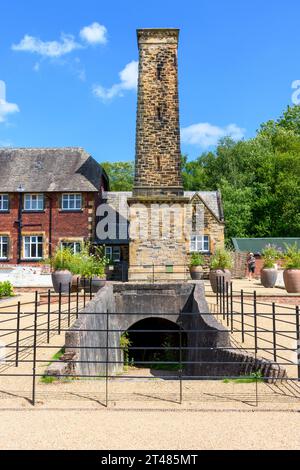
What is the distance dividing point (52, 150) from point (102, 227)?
6.89m

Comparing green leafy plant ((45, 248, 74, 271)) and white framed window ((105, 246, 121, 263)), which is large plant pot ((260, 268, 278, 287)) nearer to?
green leafy plant ((45, 248, 74, 271))

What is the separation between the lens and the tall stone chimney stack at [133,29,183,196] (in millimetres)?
21734

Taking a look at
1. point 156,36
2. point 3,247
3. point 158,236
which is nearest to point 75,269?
point 158,236

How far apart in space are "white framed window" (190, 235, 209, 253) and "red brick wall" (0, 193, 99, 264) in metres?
6.77

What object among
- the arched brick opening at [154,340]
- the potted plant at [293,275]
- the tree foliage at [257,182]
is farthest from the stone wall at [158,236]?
the tree foliage at [257,182]

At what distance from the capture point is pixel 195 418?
4742mm

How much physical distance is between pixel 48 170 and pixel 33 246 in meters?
5.30

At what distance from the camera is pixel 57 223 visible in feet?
93.9

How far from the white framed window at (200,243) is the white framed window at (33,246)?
10080mm

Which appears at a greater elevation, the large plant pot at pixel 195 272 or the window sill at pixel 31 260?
the window sill at pixel 31 260

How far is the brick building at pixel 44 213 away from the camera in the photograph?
2841 cm

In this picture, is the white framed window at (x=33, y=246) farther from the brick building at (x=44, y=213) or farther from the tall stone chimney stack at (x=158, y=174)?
the tall stone chimney stack at (x=158, y=174)
